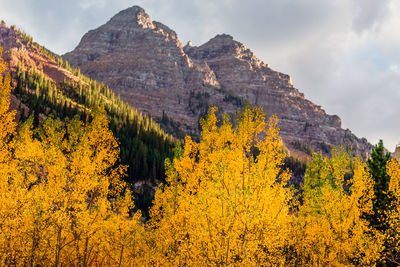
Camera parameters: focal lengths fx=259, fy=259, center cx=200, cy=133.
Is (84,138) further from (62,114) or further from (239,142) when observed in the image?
(62,114)

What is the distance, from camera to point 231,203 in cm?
1206

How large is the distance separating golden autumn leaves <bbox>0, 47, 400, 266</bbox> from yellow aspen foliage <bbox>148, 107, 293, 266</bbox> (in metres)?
0.07

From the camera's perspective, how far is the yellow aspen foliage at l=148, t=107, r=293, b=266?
12023 mm

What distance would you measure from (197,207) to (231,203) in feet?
7.99

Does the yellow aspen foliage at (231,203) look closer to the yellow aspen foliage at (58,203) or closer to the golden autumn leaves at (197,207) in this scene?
the golden autumn leaves at (197,207)

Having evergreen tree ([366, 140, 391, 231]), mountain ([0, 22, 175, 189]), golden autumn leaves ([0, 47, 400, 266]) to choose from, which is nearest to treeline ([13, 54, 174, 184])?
mountain ([0, 22, 175, 189])

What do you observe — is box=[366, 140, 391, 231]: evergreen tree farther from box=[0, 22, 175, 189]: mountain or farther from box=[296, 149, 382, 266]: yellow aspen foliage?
box=[0, 22, 175, 189]: mountain

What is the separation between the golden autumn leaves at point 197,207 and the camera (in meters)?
12.5

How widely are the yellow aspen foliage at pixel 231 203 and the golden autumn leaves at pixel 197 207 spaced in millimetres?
69

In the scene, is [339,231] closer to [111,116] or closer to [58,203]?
[58,203]

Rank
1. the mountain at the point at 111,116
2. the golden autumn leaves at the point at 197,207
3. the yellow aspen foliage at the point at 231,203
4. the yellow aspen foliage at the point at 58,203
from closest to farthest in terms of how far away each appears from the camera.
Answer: the yellow aspen foliage at the point at 231,203 → the golden autumn leaves at the point at 197,207 → the yellow aspen foliage at the point at 58,203 → the mountain at the point at 111,116

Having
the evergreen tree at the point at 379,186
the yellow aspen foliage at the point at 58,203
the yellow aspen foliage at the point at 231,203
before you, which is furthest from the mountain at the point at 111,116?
the evergreen tree at the point at 379,186

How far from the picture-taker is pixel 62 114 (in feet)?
342

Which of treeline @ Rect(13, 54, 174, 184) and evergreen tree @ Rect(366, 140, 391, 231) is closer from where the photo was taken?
evergreen tree @ Rect(366, 140, 391, 231)
